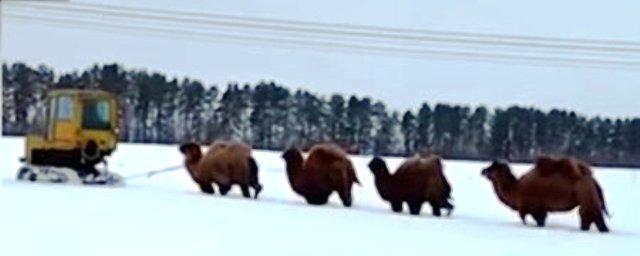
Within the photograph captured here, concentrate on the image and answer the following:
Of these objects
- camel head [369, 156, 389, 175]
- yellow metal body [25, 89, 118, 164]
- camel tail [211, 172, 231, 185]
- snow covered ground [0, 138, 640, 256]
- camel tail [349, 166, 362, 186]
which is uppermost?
yellow metal body [25, 89, 118, 164]

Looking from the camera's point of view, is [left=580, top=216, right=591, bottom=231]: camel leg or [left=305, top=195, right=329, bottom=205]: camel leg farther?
[left=305, top=195, right=329, bottom=205]: camel leg

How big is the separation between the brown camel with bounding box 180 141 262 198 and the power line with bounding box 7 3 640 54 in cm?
15

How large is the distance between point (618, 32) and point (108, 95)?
0.62m

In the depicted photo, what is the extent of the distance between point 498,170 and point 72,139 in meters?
0.56

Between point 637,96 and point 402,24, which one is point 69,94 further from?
point 637,96

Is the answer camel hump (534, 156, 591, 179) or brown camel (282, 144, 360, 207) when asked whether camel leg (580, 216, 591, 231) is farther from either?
brown camel (282, 144, 360, 207)

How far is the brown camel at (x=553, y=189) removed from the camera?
114 cm

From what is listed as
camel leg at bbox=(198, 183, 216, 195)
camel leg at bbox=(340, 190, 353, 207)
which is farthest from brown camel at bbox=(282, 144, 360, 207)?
camel leg at bbox=(198, 183, 216, 195)

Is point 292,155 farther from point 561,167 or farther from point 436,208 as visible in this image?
point 561,167

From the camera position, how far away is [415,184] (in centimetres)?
122

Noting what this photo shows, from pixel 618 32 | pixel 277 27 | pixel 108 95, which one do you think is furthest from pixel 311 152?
pixel 618 32

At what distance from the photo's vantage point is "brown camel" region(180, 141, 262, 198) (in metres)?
1.26

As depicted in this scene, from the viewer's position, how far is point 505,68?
3.78ft

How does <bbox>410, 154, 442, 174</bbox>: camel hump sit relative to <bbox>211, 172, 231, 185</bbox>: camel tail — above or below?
above
